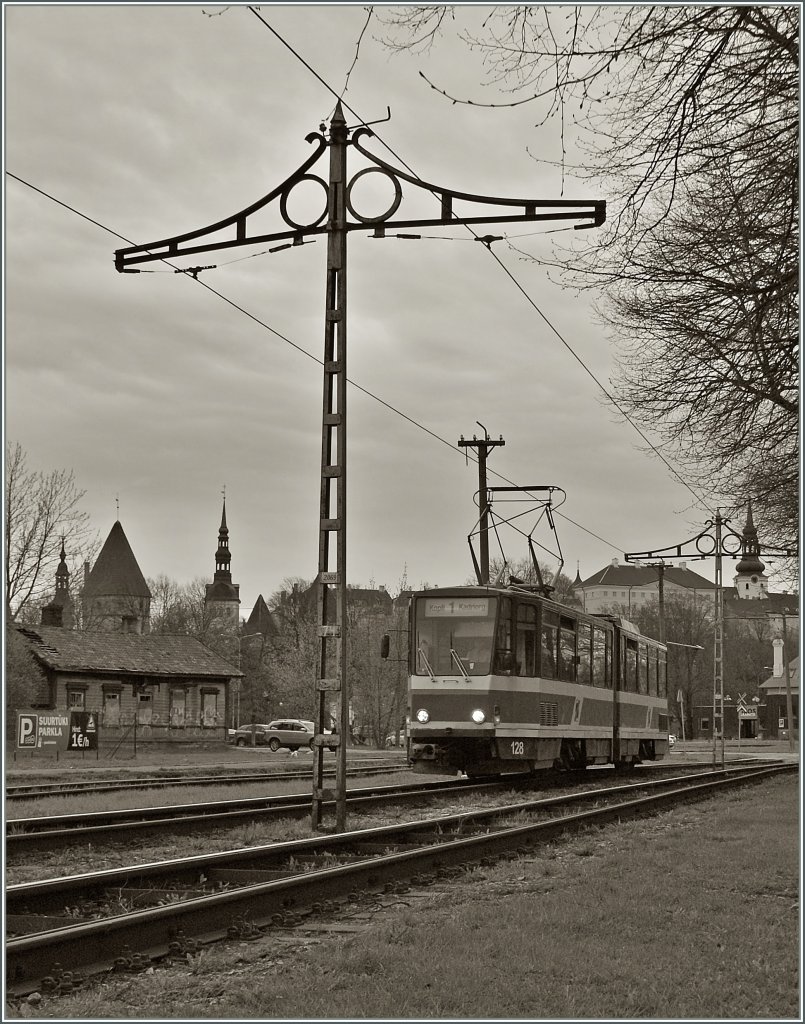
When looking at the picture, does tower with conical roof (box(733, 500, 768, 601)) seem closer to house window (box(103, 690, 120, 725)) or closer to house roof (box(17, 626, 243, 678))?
house roof (box(17, 626, 243, 678))

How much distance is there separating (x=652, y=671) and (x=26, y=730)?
16608 millimetres

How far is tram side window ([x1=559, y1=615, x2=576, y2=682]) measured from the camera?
73.9 feet

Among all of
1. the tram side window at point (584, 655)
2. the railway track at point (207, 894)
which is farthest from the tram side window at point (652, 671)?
the railway track at point (207, 894)

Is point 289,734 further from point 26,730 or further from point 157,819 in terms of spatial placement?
point 157,819

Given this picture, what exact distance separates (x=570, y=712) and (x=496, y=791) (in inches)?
95.7

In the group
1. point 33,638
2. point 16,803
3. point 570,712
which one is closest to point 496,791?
point 570,712

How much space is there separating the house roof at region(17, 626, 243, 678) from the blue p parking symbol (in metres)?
15.6

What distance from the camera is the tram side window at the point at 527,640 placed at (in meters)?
20.9

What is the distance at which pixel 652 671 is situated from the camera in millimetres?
31172

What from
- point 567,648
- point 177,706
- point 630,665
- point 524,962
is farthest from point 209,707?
point 524,962

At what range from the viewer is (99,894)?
869cm

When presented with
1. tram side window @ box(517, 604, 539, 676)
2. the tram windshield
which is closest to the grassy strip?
the tram windshield

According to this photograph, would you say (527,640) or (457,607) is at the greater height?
(457,607)

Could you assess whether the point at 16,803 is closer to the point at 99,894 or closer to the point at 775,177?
the point at 99,894
